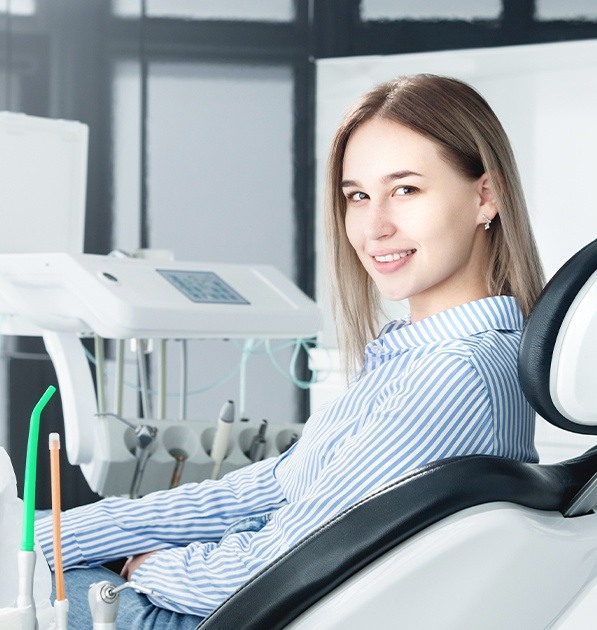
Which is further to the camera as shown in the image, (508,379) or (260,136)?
(260,136)

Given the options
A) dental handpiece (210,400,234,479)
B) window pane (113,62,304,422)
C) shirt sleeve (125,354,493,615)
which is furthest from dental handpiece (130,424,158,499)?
window pane (113,62,304,422)

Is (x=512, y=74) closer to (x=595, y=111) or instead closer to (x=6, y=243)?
(x=595, y=111)

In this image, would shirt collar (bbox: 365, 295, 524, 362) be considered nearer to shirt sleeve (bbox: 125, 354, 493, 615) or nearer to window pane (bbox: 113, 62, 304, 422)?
shirt sleeve (bbox: 125, 354, 493, 615)

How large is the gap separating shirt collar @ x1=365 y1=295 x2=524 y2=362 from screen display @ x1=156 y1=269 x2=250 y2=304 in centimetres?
88

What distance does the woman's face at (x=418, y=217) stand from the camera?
4.25 feet

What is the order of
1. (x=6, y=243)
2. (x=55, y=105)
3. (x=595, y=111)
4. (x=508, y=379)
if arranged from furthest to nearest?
(x=55, y=105), (x=595, y=111), (x=6, y=243), (x=508, y=379)

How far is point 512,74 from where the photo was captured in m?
3.97

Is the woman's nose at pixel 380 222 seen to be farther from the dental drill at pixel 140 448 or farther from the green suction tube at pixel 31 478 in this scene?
the dental drill at pixel 140 448

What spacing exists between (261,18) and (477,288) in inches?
124

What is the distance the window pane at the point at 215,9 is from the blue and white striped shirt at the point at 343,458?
9.99 feet

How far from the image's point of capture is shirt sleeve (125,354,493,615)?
1.10m

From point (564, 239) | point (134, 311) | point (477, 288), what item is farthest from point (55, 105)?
point (477, 288)

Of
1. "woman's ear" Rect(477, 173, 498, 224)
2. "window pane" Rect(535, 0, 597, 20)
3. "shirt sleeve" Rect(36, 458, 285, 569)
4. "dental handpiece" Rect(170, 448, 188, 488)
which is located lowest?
"dental handpiece" Rect(170, 448, 188, 488)

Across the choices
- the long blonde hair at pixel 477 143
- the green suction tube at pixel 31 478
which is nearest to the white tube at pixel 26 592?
the green suction tube at pixel 31 478
